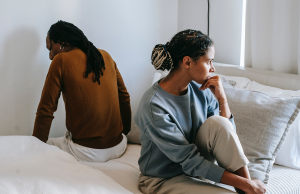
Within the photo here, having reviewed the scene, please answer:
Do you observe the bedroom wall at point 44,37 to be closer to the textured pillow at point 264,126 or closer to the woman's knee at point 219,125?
the textured pillow at point 264,126

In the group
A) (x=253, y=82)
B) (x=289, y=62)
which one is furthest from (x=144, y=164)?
(x=289, y=62)

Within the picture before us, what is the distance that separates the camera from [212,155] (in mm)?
1140

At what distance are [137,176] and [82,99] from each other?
1.75 ft

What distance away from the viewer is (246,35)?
195 centimetres

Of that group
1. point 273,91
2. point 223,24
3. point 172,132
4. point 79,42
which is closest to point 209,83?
point 172,132

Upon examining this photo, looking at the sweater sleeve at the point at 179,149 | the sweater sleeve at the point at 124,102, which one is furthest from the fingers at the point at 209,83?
the sweater sleeve at the point at 124,102

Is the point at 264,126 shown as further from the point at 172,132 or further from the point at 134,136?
the point at 134,136

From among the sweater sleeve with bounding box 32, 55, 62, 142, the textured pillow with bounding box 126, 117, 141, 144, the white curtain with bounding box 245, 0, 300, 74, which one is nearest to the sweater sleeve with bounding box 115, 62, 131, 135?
the textured pillow with bounding box 126, 117, 141, 144

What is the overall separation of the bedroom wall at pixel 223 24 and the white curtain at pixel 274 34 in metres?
0.18

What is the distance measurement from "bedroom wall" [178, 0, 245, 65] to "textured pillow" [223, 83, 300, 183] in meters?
0.81

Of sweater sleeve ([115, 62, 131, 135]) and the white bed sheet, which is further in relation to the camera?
sweater sleeve ([115, 62, 131, 135])

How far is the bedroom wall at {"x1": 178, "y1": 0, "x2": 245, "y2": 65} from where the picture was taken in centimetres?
210

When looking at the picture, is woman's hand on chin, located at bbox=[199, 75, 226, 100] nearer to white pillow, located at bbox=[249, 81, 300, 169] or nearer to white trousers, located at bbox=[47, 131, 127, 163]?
white pillow, located at bbox=[249, 81, 300, 169]

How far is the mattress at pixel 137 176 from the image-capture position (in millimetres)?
1229
